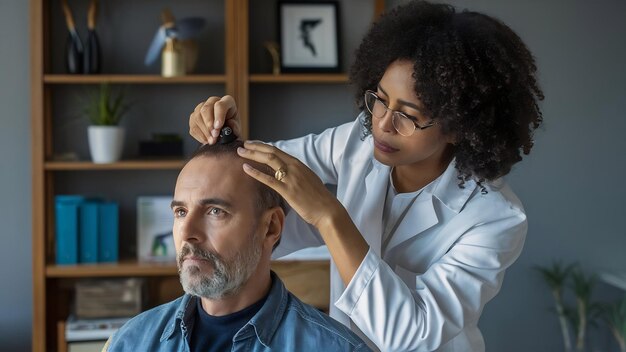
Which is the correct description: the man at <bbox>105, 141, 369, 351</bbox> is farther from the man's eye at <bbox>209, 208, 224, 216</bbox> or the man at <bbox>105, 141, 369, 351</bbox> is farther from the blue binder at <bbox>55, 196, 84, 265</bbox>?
the blue binder at <bbox>55, 196, 84, 265</bbox>

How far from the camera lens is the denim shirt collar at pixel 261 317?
1.65 metres

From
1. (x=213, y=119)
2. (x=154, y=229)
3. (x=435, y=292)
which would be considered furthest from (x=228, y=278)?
(x=154, y=229)

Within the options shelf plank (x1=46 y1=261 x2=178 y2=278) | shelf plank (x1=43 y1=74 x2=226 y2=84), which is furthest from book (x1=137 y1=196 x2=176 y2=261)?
shelf plank (x1=43 y1=74 x2=226 y2=84)

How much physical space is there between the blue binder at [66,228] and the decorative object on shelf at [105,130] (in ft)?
0.74

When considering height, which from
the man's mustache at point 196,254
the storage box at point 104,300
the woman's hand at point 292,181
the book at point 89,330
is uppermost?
the woman's hand at point 292,181

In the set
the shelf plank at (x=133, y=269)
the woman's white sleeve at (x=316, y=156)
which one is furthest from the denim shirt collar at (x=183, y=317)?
the shelf plank at (x=133, y=269)

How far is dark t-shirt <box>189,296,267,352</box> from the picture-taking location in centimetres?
167

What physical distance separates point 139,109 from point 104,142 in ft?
1.09

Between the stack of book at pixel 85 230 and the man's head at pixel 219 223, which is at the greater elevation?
the man's head at pixel 219 223

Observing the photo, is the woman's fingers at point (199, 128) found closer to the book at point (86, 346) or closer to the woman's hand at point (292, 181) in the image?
the woman's hand at point (292, 181)

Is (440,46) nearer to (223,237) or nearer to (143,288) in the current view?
(223,237)

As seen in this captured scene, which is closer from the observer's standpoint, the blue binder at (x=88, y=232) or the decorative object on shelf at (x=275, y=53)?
the blue binder at (x=88, y=232)

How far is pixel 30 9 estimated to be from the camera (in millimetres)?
3656

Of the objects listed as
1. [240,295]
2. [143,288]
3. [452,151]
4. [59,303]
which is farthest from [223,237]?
[59,303]
